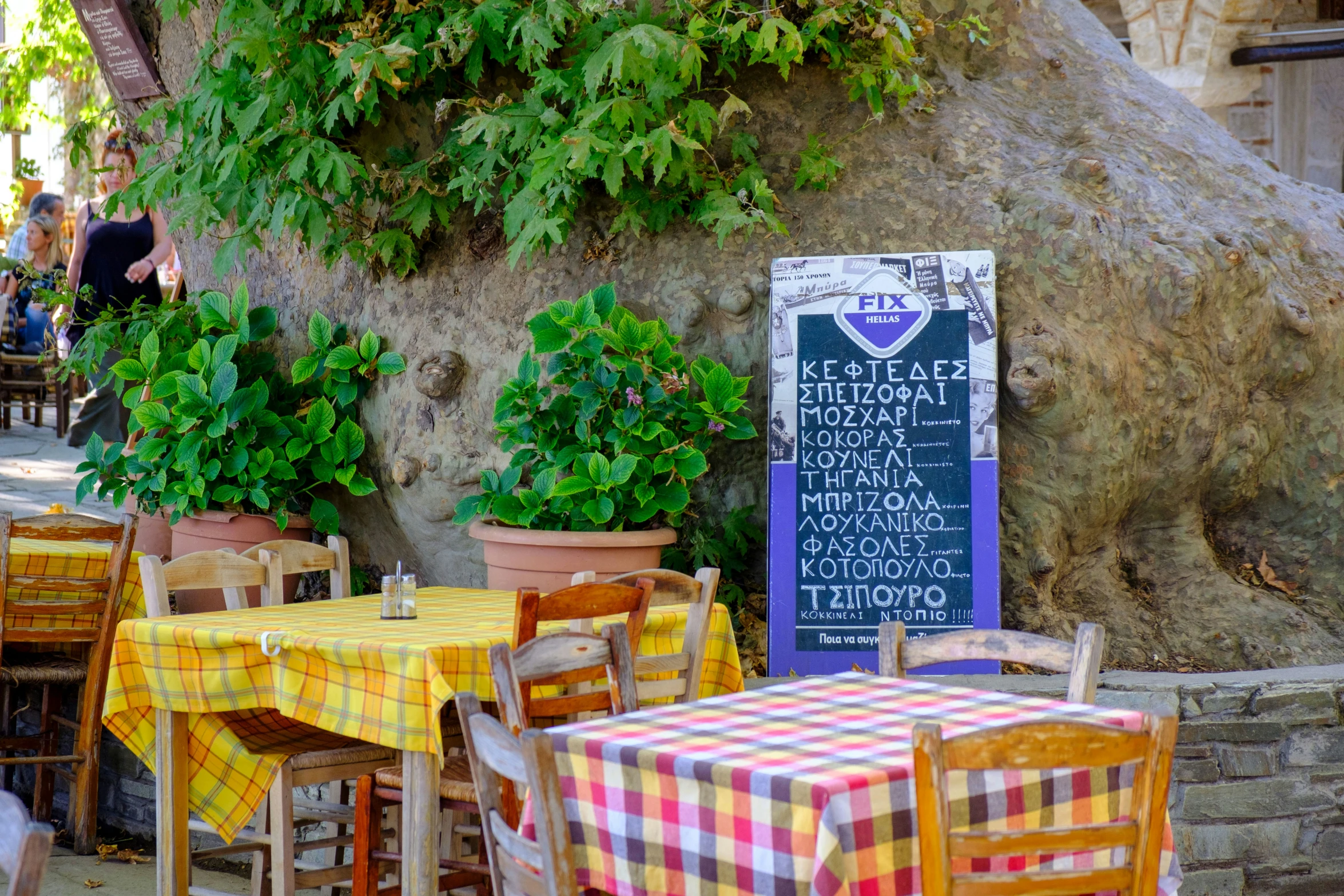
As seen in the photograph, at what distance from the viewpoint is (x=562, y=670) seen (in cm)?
263

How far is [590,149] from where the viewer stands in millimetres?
4402

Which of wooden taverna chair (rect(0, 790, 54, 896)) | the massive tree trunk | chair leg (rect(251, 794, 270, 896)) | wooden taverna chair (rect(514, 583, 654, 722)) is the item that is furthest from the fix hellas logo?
wooden taverna chair (rect(0, 790, 54, 896))

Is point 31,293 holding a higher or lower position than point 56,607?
higher

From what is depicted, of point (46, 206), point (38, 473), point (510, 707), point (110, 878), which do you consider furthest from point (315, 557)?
point (46, 206)

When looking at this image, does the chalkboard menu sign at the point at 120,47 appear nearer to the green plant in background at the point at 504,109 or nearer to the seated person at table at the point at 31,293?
the green plant in background at the point at 504,109

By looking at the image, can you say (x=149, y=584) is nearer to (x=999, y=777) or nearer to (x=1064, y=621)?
(x=999, y=777)

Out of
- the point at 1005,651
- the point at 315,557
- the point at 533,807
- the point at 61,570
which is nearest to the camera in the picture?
the point at 533,807

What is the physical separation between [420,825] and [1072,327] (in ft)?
9.33

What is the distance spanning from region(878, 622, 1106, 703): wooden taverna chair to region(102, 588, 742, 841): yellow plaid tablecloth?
74 cm

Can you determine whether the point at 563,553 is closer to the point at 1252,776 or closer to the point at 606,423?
the point at 606,423

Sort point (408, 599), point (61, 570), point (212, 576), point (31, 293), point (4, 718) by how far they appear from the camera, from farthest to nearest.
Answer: point (31, 293), point (4, 718), point (61, 570), point (212, 576), point (408, 599)

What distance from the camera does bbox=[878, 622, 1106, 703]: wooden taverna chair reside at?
267 cm

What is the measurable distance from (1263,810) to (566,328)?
2.54 m

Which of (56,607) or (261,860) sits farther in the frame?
(56,607)
